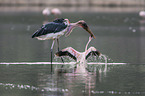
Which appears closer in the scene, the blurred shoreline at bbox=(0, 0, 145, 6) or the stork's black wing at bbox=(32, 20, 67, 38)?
the stork's black wing at bbox=(32, 20, 67, 38)

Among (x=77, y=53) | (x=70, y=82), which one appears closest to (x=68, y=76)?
(x=70, y=82)

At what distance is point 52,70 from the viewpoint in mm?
12531

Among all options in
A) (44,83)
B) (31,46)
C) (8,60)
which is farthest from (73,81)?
(31,46)

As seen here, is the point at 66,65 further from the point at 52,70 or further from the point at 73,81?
the point at 73,81

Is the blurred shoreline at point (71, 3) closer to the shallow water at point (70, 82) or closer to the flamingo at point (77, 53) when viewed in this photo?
the flamingo at point (77, 53)

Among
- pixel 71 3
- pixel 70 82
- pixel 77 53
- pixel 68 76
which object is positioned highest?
pixel 71 3

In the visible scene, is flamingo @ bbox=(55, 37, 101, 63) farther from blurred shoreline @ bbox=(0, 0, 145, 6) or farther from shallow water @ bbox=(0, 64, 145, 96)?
blurred shoreline @ bbox=(0, 0, 145, 6)

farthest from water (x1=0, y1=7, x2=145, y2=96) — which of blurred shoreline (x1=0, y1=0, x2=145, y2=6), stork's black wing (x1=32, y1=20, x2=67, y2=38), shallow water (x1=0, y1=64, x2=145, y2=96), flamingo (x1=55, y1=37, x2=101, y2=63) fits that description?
blurred shoreline (x1=0, y1=0, x2=145, y2=6)

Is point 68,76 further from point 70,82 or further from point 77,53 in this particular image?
point 77,53

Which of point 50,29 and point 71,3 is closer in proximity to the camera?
point 50,29

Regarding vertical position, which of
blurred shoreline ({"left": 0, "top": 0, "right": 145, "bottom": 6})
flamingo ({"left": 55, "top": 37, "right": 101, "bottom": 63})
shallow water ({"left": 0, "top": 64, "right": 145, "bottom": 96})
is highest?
blurred shoreline ({"left": 0, "top": 0, "right": 145, "bottom": 6})

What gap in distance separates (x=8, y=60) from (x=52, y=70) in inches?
88.0

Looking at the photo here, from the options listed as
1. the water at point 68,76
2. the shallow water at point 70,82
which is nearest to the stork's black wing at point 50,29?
the water at point 68,76

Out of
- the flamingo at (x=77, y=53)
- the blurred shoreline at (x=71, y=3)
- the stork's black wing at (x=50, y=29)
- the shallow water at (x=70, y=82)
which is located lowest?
the shallow water at (x=70, y=82)
